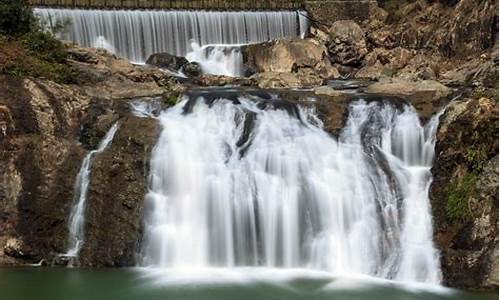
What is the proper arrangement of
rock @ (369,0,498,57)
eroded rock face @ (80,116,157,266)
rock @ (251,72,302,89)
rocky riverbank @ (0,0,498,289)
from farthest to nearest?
1. rock @ (369,0,498,57)
2. rock @ (251,72,302,89)
3. eroded rock face @ (80,116,157,266)
4. rocky riverbank @ (0,0,498,289)

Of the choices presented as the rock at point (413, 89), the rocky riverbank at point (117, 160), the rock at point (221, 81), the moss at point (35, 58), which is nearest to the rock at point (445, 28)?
the rocky riverbank at point (117, 160)

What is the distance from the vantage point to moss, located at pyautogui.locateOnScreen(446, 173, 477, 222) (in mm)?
14336

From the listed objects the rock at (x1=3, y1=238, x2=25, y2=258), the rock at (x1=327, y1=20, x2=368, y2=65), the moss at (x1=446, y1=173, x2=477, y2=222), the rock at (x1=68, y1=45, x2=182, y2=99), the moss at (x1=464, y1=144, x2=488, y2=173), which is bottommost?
the rock at (x1=3, y1=238, x2=25, y2=258)

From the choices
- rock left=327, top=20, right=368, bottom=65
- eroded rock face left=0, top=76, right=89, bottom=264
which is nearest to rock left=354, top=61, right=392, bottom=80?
rock left=327, top=20, right=368, bottom=65

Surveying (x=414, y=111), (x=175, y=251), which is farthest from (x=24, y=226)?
(x=414, y=111)

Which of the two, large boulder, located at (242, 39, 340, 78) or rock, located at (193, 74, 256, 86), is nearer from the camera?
rock, located at (193, 74, 256, 86)

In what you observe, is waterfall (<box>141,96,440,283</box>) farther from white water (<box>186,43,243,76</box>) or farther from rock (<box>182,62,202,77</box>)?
white water (<box>186,43,243,76</box>)

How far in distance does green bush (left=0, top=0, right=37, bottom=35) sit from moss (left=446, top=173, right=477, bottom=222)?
13.5 metres

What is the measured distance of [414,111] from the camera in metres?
17.1

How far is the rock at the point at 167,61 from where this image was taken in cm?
2692

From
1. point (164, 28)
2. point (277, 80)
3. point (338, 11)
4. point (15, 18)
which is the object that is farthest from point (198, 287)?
point (338, 11)

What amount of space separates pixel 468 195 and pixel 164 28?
1861 cm

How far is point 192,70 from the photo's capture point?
87.5 feet

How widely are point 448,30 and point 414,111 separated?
12.9 metres
